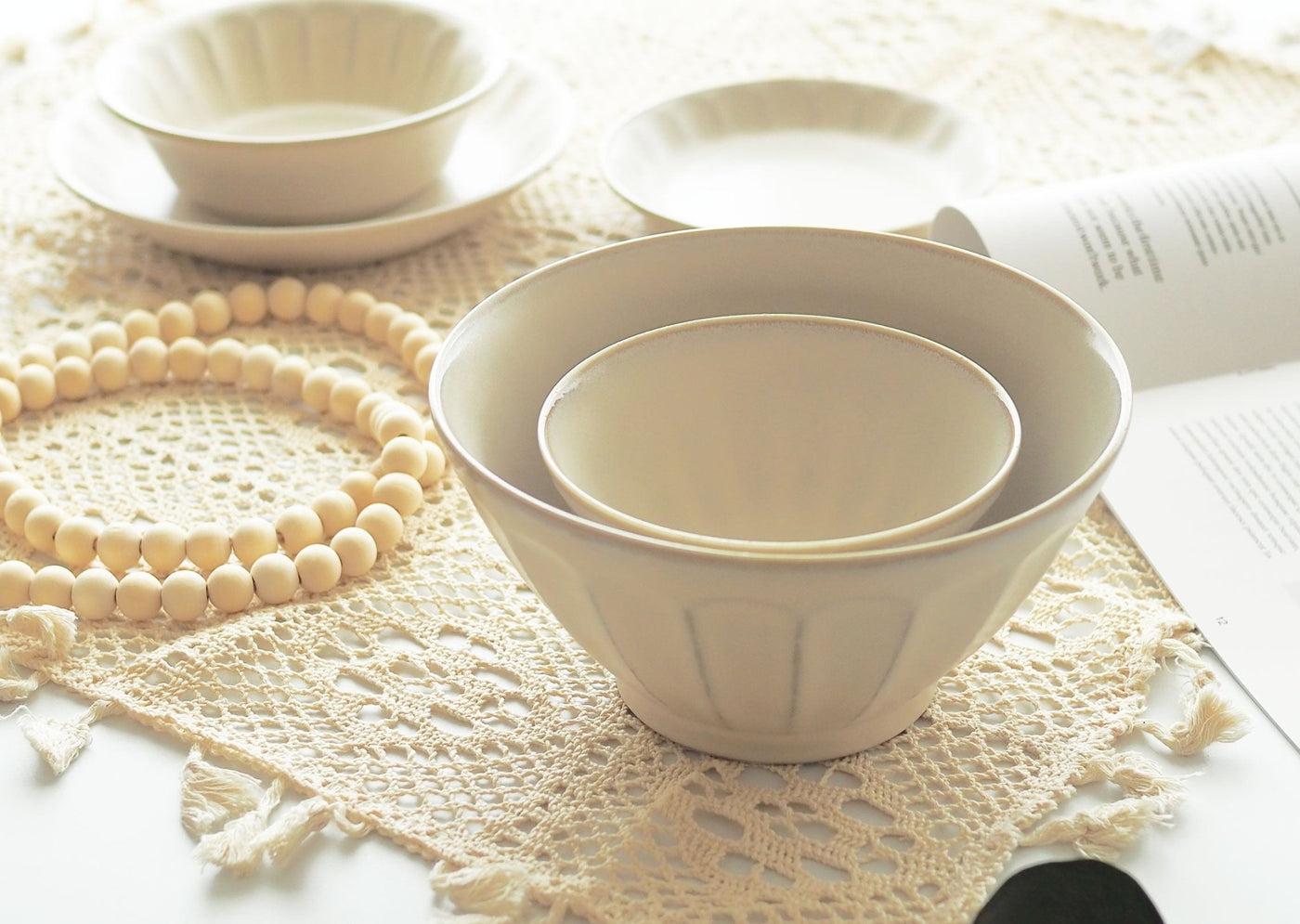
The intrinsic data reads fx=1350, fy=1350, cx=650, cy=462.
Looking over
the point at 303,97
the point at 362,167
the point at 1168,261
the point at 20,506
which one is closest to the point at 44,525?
the point at 20,506

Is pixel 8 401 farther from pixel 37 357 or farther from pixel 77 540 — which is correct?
pixel 77 540

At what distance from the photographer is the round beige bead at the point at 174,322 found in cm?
68

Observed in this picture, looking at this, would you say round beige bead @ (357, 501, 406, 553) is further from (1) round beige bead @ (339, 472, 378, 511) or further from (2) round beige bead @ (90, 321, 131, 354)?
(2) round beige bead @ (90, 321, 131, 354)

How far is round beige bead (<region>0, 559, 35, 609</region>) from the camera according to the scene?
517 mm

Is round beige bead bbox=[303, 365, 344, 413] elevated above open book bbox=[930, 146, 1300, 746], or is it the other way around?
open book bbox=[930, 146, 1300, 746]

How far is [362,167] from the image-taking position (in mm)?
700

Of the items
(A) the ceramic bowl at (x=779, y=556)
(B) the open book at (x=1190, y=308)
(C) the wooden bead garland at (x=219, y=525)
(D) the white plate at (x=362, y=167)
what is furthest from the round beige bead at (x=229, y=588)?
(B) the open book at (x=1190, y=308)

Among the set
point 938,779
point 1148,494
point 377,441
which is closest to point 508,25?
point 377,441

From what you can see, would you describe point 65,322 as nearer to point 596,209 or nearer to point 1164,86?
point 596,209

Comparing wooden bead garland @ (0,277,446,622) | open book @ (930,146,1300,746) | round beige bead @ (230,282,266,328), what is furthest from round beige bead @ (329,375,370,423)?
open book @ (930,146,1300,746)

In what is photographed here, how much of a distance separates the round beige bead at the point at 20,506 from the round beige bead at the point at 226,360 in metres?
0.12

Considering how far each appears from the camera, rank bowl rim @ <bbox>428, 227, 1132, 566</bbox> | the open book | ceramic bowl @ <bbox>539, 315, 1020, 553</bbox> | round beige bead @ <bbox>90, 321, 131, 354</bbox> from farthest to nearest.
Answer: round beige bead @ <bbox>90, 321, 131, 354</bbox>, the open book, ceramic bowl @ <bbox>539, 315, 1020, 553</bbox>, bowl rim @ <bbox>428, 227, 1132, 566</bbox>

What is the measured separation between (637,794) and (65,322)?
448 mm

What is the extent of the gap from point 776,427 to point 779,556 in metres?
0.17
